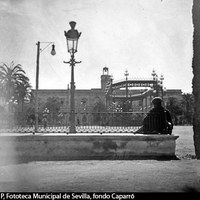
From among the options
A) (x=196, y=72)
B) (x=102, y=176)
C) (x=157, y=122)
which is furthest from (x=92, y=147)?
(x=196, y=72)

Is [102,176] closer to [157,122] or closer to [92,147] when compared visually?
[92,147]

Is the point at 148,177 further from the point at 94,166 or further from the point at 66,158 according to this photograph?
the point at 66,158

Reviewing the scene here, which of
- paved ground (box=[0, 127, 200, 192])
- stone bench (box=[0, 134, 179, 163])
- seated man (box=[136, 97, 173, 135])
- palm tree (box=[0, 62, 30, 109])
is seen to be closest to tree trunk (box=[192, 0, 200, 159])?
seated man (box=[136, 97, 173, 135])

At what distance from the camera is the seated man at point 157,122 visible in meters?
7.50

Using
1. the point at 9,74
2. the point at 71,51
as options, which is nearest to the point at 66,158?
the point at 71,51

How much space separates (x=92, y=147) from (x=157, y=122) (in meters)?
2.01

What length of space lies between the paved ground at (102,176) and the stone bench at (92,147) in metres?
0.48

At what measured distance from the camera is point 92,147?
7.29m

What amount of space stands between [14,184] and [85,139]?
299 centimetres

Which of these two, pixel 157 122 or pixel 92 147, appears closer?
pixel 92 147

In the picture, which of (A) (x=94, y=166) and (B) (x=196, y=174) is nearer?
(B) (x=196, y=174)

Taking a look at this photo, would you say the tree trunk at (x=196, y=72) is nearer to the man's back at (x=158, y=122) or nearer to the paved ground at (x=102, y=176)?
the man's back at (x=158, y=122)

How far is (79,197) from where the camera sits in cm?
369

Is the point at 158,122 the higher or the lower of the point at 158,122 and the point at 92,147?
the higher
